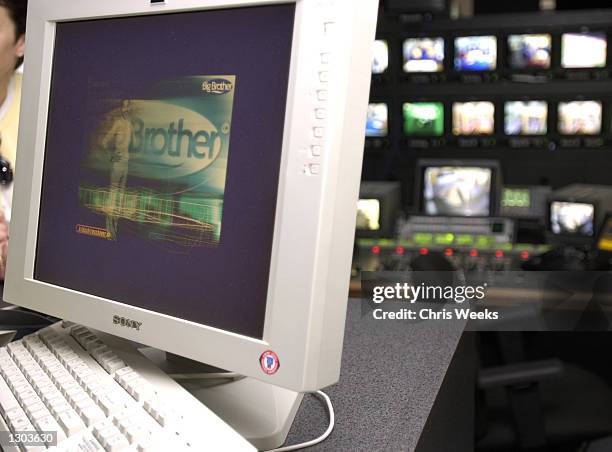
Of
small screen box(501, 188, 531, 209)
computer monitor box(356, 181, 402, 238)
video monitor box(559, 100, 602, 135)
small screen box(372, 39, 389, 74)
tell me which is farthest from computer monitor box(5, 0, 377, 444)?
video monitor box(559, 100, 602, 135)

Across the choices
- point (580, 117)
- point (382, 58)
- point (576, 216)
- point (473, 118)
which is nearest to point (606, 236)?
point (576, 216)

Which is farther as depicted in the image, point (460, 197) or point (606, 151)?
point (606, 151)

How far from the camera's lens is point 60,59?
85cm

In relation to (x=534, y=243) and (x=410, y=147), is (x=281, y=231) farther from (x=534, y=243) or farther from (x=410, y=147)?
(x=410, y=147)

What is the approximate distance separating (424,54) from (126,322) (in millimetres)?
4179

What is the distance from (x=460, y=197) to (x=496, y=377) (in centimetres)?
249

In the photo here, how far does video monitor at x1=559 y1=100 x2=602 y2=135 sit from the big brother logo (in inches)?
163

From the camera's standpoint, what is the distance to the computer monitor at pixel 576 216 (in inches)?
131

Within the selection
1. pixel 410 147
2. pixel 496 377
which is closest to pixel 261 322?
pixel 496 377

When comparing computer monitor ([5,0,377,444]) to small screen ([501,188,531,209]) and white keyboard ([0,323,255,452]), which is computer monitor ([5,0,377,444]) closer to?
white keyboard ([0,323,255,452])

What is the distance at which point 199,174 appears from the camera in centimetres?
69

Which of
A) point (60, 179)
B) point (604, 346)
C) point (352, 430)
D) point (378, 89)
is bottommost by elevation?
point (604, 346)

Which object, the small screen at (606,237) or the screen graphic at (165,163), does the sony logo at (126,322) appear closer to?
the screen graphic at (165,163)

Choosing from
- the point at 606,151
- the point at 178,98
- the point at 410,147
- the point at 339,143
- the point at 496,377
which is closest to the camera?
the point at 339,143
